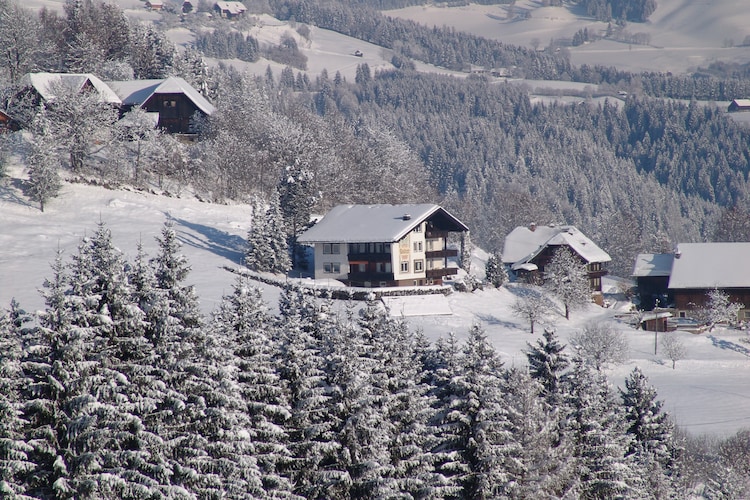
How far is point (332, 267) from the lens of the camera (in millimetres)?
72875

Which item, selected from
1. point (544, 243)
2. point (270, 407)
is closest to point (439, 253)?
point (544, 243)

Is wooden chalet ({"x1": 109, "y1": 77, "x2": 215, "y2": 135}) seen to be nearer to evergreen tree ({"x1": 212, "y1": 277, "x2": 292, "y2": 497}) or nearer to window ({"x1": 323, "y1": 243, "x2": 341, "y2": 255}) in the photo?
window ({"x1": 323, "y1": 243, "x2": 341, "y2": 255})

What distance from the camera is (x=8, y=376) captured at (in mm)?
24641

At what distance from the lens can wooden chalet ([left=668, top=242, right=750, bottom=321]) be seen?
82938 mm

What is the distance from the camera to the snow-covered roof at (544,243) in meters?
88.8

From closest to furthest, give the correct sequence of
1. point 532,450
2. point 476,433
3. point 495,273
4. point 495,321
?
1. point 476,433
2. point 532,450
3. point 495,321
4. point 495,273

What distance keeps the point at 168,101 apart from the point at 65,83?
37.6 feet

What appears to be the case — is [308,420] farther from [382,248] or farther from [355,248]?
[355,248]

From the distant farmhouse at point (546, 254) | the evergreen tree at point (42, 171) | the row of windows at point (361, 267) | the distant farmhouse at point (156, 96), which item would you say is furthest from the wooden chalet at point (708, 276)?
the evergreen tree at point (42, 171)

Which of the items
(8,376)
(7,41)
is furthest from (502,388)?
(7,41)

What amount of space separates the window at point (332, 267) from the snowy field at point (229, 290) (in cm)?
631

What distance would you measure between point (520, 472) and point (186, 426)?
44.6ft

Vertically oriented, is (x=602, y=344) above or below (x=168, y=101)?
below

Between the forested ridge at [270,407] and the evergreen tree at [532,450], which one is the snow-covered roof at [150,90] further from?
the evergreen tree at [532,450]
